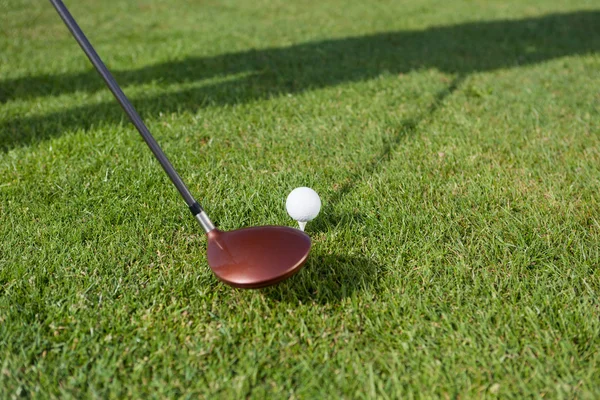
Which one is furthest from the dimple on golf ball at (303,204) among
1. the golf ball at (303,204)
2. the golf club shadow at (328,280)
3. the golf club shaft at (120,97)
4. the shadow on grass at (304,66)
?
the shadow on grass at (304,66)

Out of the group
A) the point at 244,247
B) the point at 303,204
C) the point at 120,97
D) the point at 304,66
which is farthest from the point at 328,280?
the point at 304,66

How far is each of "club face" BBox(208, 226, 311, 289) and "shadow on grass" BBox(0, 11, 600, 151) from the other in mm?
2432

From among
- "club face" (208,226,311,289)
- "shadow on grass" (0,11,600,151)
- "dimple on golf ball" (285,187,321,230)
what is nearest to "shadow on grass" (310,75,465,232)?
"shadow on grass" (0,11,600,151)

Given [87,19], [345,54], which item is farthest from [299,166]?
[87,19]

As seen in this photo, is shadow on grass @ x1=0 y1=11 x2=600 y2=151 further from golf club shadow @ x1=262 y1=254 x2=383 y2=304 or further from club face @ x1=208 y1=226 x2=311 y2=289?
club face @ x1=208 y1=226 x2=311 y2=289

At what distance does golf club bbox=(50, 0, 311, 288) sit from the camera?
82.6 inches

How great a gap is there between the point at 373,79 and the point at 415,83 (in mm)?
472

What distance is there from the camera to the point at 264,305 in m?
2.35

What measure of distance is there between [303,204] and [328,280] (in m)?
0.41

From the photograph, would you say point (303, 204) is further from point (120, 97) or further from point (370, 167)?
point (370, 167)

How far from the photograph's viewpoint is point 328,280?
251cm

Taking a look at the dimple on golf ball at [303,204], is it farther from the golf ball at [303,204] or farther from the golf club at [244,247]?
the golf club at [244,247]

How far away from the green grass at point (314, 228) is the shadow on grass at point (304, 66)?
5 centimetres

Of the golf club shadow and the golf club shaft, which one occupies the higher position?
the golf club shaft
